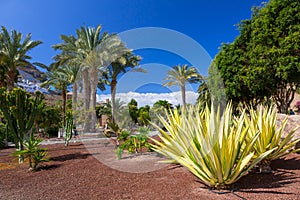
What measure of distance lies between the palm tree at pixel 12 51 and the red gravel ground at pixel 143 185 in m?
15.6

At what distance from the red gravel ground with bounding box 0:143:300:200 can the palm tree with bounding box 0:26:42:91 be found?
51.1 ft

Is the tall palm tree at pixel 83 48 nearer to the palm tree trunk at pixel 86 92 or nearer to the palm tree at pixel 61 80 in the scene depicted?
the palm tree trunk at pixel 86 92

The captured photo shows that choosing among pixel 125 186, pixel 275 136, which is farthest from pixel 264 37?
pixel 125 186

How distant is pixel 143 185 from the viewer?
3387mm

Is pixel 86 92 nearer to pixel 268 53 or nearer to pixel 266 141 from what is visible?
pixel 268 53

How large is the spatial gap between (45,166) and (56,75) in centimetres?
2017

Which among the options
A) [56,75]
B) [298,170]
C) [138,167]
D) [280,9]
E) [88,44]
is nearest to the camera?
[298,170]

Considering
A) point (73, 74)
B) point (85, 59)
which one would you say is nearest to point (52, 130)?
point (73, 74)

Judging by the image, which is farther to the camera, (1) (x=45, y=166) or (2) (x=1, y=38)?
(2) (x=1, y=38)

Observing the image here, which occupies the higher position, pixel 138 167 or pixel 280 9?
pixel 280 9

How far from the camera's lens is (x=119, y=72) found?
20.3 m

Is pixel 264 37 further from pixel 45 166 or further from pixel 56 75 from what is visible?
pixel 56 75

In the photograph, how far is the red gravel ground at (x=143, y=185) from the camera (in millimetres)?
2805

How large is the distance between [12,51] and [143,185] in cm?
1854
